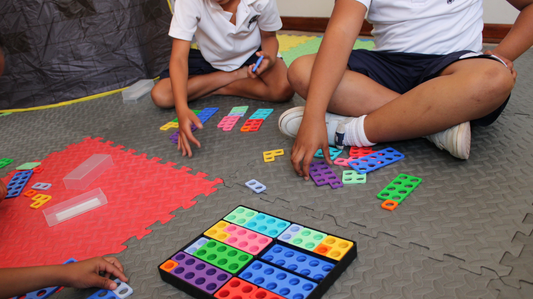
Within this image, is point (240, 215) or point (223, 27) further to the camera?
point (223, 27)

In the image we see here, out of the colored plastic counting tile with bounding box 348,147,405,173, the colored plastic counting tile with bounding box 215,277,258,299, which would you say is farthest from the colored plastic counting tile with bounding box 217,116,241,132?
the colored plastic counting tile with bounding box 215,277,258,299

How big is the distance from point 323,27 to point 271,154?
1616 millimetres

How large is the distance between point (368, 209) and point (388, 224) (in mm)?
62

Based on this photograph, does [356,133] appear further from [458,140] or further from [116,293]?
[116,293]

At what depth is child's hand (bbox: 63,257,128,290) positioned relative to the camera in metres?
0.66

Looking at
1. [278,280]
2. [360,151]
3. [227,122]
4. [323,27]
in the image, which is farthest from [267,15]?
[323,27]

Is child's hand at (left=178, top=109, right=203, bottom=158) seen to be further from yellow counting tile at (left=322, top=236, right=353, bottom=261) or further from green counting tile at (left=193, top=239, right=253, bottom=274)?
yellow counting tile at (left=322, top=236, right=353, bottom=261)

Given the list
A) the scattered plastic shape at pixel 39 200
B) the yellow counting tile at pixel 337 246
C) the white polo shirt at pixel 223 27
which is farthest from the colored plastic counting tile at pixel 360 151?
the scattered plastic shape at pixel 39 200

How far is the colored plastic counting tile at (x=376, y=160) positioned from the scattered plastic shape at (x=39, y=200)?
0.83m

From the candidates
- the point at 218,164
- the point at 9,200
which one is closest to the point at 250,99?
the point at 218,164

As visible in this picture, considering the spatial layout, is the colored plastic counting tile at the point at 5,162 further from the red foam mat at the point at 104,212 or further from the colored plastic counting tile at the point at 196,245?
the colored plastic counting tile at the point at 196,245

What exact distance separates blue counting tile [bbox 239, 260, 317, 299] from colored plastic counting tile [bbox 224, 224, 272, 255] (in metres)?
0.04

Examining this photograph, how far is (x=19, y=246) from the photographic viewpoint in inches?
33.8

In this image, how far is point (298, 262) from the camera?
2.13 ft
